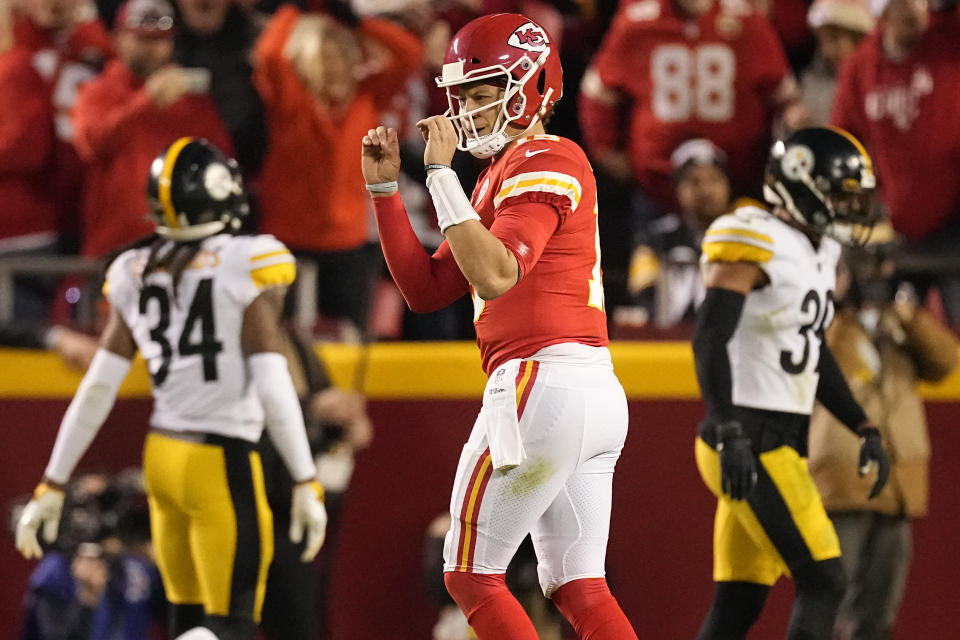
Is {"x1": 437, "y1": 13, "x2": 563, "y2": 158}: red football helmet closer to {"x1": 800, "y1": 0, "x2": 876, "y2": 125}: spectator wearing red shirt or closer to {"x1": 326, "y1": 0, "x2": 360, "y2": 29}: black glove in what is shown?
{"x1": 326, "y1": 0, "x2": 360, "y2": 29}: black glove

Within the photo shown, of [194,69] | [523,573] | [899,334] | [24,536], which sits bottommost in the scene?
[523,573]

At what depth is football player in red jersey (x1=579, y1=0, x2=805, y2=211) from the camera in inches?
271

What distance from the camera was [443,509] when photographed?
638cm

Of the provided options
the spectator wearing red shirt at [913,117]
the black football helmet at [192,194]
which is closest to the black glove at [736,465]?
the black football helmet at [192,194]

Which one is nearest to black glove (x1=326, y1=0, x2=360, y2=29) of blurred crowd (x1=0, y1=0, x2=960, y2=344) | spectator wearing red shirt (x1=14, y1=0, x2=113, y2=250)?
blurred crowd (x1=0, y1=0, x2=960, y2=344)

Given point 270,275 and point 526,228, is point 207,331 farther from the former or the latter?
point 526,228

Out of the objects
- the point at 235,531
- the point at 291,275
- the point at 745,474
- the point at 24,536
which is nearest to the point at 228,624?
the point at 235,531

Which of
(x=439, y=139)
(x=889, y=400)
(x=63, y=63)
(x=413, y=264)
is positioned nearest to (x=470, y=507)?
(x=413, y=264)

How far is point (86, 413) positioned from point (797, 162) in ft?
7.21

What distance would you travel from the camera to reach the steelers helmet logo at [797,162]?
16.0 feet

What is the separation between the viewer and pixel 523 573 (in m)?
5.81

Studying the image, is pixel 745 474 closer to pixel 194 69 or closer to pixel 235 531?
Answer: pixel 235 531

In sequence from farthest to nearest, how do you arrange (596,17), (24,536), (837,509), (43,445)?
(596,17)
(43,445)
(837,509)
(24,536)

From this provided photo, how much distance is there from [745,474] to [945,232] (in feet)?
8.38
